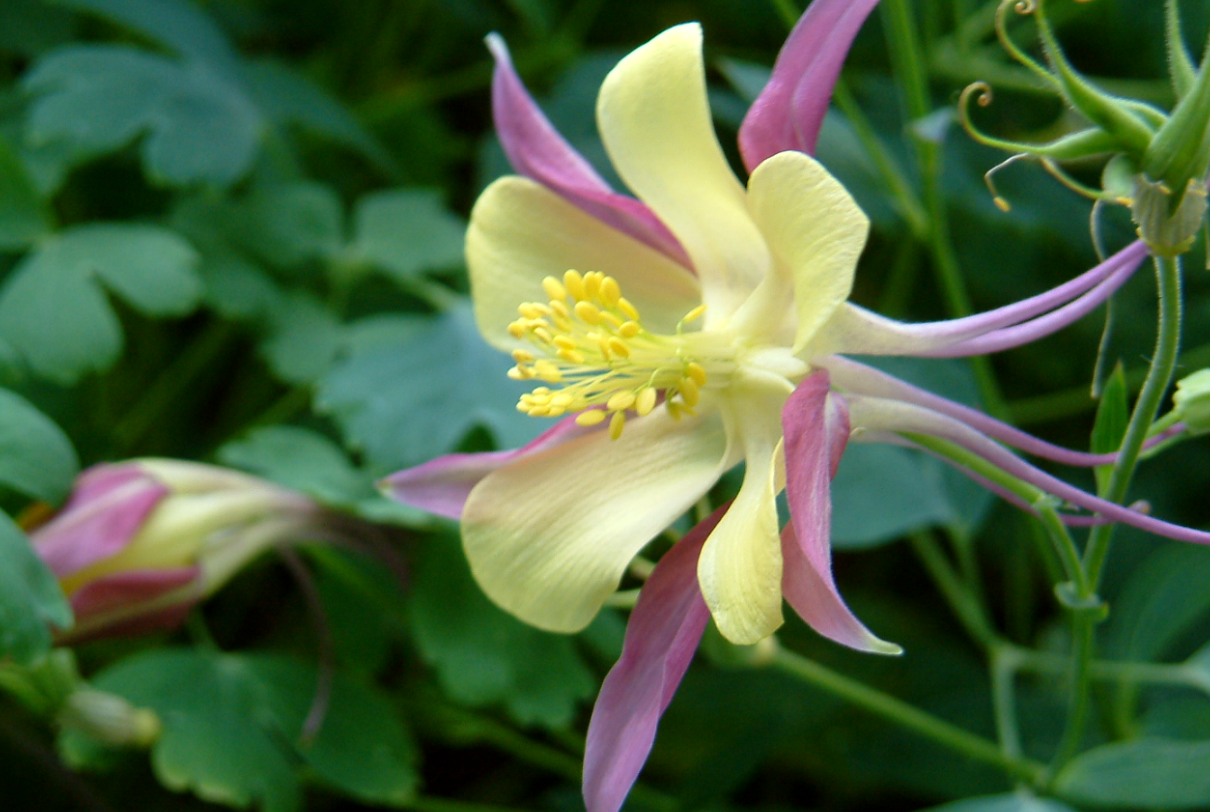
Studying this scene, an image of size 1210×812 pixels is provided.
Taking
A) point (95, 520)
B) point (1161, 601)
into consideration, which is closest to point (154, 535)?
point (95, 520)

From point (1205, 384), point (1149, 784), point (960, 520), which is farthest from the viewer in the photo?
point (960, 520)

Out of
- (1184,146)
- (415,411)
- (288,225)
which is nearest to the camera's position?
(1184,146)

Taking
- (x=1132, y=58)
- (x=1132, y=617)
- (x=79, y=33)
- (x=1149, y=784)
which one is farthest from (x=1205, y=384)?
(x=79, y=33)

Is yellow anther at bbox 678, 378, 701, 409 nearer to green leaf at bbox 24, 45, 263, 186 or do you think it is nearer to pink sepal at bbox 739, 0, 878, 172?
→ pink sepal at bbox 739, 0, 878, 172

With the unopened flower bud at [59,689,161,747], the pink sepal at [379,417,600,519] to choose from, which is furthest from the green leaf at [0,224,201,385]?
the pink sepal at [379,417,600,519]

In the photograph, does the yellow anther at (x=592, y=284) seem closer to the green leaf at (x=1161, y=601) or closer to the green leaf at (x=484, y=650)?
the green leaf at (x=484, y=650)

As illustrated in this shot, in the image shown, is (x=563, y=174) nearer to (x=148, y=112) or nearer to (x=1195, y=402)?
(x=1195, y=402)

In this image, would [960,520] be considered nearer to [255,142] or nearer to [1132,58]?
[1132,58]
